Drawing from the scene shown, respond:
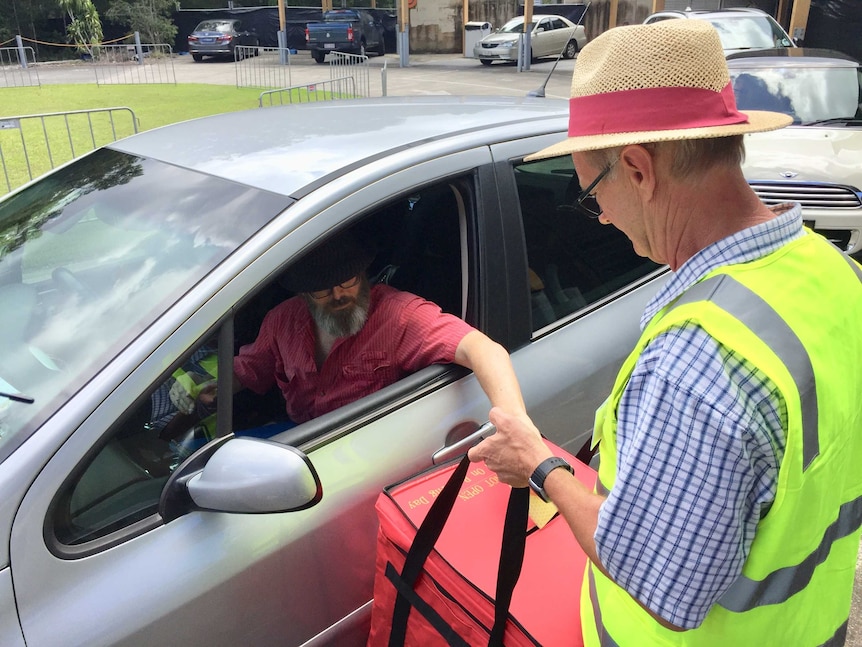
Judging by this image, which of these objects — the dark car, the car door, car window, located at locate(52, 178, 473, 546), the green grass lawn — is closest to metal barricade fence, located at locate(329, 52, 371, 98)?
the green grass lawn

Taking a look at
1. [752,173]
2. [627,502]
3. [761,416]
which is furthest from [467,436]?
[752,173]

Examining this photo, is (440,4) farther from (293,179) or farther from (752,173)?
(293,179)

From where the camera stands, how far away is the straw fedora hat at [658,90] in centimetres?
110

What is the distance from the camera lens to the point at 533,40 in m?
25.1

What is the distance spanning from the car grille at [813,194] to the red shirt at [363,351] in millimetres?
4513

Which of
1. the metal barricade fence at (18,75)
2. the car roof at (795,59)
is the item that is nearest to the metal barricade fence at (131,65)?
the metal barricade fence at (18,75)

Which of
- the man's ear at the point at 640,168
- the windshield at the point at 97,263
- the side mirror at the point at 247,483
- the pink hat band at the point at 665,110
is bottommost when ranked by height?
the side mirror at the point at 247,483


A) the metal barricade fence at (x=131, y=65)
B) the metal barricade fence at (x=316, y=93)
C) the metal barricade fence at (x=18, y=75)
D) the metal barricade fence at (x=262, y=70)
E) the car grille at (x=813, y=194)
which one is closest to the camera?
the car grille at (x=813, y=194)

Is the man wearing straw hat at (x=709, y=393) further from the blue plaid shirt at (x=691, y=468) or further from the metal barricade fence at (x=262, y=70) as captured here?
the metal barricade fence at (x=262, y=70)

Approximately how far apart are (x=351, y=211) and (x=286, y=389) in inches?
30.2


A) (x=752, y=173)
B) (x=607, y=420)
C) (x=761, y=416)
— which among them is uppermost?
(x=761, y=416)

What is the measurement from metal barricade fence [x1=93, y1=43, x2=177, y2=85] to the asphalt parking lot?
453 mm

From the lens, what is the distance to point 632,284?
2.56 m

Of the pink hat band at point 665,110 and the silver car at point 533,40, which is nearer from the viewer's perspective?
the pink hat band at point 665,110
